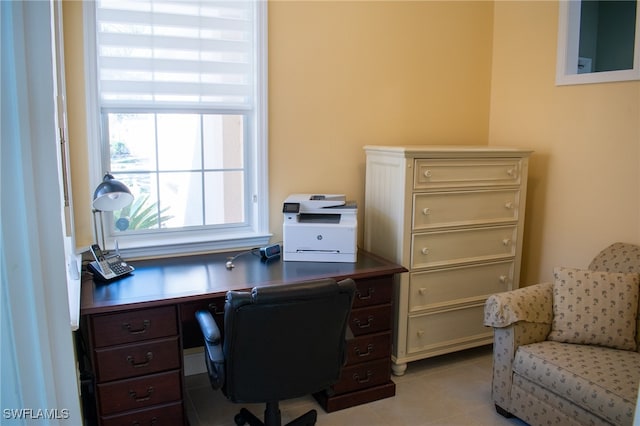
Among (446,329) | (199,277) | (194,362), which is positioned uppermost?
(199,277)

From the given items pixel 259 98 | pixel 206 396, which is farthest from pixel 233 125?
pixel 206 396

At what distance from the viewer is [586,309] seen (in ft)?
8.37

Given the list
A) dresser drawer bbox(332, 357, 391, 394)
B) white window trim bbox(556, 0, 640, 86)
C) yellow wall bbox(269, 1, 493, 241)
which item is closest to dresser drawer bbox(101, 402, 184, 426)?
dresser drawer bbox(332, 357, 391, 394)

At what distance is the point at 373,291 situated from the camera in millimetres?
2711

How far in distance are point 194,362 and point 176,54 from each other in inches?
69.1

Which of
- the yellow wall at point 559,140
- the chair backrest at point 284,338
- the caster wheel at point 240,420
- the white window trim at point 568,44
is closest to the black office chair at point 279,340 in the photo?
the chair backrest at point 284,338

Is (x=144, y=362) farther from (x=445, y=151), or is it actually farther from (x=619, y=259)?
(x=619, y=259)

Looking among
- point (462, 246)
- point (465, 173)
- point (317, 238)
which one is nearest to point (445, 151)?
point (465, 173)

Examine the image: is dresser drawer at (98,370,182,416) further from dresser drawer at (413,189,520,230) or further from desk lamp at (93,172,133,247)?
dresser drawer at (413,189,520,230)

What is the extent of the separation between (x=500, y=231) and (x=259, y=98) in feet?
5.50

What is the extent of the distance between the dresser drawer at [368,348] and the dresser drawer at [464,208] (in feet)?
2.11

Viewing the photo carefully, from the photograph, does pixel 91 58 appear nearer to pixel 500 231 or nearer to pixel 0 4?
pixel 0 4

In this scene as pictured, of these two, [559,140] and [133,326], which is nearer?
[133,326]

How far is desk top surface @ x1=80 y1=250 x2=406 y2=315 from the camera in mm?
2184
